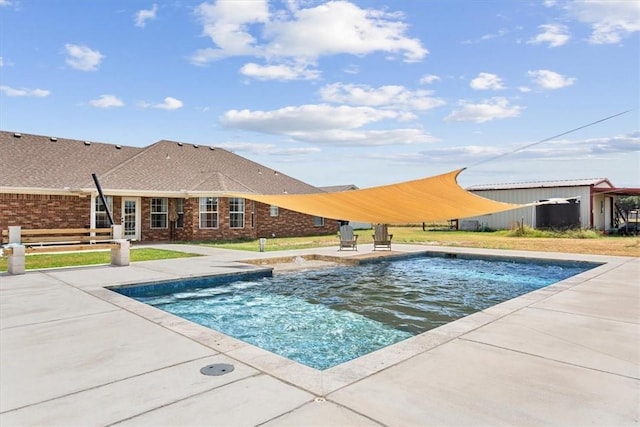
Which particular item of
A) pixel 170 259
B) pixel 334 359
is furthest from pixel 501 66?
pixel 170 259

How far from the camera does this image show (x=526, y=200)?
24.3 m

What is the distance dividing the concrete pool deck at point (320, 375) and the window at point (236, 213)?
12.6 metres

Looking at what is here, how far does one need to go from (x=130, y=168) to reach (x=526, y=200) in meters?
21.5

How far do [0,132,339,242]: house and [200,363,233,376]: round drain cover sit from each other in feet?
44.7

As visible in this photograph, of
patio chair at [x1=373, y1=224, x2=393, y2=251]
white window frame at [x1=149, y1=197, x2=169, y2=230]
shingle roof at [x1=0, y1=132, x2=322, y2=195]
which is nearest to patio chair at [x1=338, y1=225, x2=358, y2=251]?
patio chair at [x1=373, y1=224, x2=393, y2=251]

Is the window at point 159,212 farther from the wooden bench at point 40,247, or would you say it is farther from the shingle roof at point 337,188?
the shingle roof at point 337,188

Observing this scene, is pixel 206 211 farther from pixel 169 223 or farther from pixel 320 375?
pixel 320 375

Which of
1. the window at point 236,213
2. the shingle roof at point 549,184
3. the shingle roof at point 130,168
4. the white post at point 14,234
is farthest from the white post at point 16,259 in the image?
the shingle roof at point 549,184

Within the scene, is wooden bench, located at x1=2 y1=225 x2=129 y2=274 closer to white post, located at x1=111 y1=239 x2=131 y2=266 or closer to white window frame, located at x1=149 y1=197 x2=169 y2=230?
white post, located at x1=111 y1=239 x2=131 y2=266

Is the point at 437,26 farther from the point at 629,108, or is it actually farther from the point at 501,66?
the point at 629,108

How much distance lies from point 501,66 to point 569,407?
321 inches

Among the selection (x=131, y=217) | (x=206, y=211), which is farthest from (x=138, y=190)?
(x=206, y=211)

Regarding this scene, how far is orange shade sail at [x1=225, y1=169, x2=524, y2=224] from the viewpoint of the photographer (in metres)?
7.86

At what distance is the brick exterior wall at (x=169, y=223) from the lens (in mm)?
14070
